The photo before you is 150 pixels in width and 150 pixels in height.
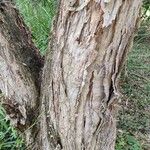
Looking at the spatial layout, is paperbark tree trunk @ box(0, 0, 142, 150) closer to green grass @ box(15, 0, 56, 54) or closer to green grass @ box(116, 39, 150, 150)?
green grass @ box(116, 39, 150, 150)

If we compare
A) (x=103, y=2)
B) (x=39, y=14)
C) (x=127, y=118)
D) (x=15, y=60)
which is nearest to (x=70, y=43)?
(x=103, y=2)

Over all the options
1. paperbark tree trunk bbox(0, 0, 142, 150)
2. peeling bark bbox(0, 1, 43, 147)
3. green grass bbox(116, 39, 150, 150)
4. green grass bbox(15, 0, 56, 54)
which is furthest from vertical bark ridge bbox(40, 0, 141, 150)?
green grass bbox(15, 0, 56, 54)

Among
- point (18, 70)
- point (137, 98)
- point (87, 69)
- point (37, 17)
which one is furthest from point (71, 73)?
point (37, 17)

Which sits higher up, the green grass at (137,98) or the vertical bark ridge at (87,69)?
the vertical bark ridge at (87,69)

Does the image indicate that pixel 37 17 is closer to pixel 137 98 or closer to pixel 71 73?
pixel 137 98

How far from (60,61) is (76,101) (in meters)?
0.22

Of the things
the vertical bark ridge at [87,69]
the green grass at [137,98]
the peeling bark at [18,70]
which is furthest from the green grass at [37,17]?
the vertical bark ridge at [87,69]

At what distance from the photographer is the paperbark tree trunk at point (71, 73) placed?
162cm

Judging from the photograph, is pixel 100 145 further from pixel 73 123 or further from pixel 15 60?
pixel 15 60

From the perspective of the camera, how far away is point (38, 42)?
357 cm

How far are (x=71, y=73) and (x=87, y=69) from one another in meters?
0.09

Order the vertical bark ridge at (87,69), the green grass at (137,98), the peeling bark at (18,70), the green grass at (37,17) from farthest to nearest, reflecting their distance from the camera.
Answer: the green grass at (37,17) → the green grass at (137,98) → the peeling bark at (18,70) → the vertical bark ridge at (87,69)

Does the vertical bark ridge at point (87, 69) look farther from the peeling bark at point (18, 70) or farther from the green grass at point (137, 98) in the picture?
the green grass at point (137, 98)

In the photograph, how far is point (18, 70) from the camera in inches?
80.5
